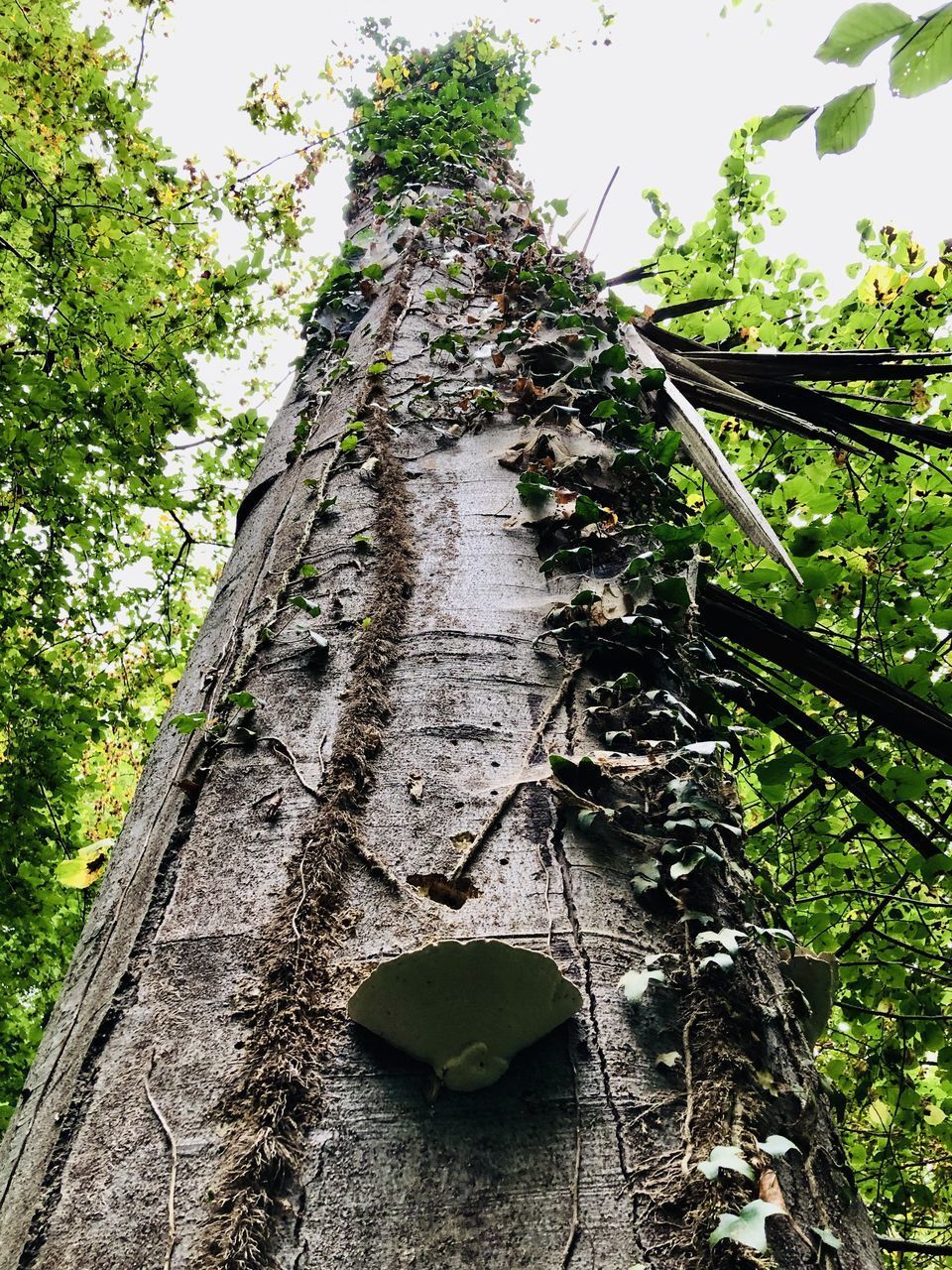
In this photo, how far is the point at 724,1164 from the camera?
77 cm

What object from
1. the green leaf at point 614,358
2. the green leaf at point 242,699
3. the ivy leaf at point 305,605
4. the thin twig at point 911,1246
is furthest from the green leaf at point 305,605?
the thin twig at point 911,1246

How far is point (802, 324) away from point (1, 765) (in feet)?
16.8

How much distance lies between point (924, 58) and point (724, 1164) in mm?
980

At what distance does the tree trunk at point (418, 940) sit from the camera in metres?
0.77

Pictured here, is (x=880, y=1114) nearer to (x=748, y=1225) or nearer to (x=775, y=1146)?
(x=775, y=1146)

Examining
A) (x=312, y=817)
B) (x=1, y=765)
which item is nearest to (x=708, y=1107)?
(x=312, y=817)

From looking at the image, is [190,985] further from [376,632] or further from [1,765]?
[1,765]

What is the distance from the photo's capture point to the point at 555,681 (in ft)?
4.38

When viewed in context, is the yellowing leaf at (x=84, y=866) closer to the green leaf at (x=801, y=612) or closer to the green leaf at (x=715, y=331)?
the green leaf at (x=801, y=612)

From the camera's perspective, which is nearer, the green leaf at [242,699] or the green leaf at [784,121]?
the green leaf at [784,121]

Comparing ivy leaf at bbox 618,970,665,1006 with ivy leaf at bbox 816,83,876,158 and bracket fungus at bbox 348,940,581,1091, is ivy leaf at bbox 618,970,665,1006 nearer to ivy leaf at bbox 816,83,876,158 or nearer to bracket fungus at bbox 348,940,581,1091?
bracket fungus at bbox 348,940,581,1091

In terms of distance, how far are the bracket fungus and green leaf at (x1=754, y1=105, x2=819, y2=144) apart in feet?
2.58

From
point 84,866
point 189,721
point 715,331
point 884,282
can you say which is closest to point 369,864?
point 189,721

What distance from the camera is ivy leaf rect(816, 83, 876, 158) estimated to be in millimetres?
668
